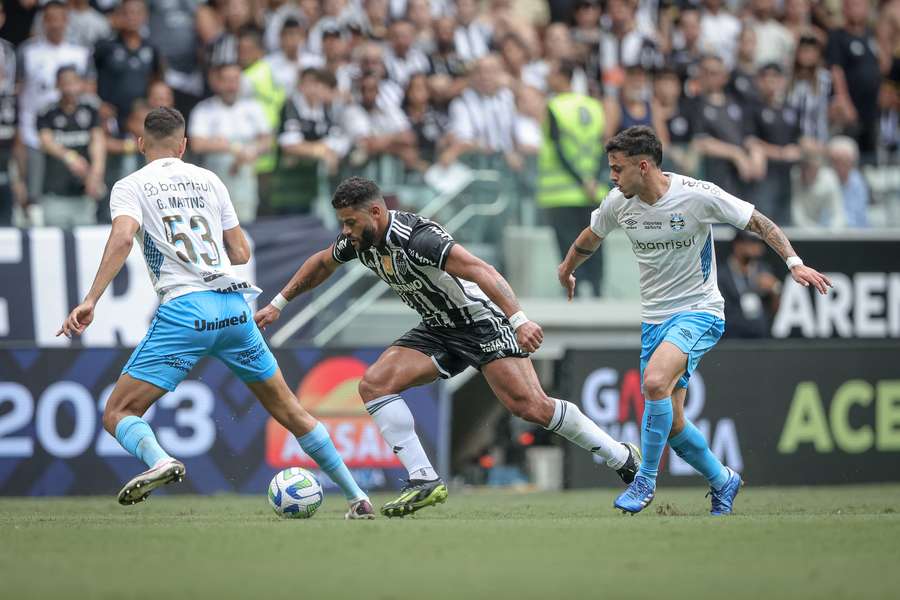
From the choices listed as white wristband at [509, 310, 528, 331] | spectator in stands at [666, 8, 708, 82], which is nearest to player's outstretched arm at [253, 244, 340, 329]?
white wristband at [509, 310, 528, 331]

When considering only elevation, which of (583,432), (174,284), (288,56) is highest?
(288,56)

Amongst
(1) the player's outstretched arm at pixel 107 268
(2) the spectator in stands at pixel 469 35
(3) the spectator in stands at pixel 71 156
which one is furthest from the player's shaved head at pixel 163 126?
(2) the spectator in stands at pixel 469 35

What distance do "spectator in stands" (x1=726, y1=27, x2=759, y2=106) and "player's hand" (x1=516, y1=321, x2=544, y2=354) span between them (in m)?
9.06

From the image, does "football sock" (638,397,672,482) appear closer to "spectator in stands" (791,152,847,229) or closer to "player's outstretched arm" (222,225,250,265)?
"player's outstretched arm" (222,225,250,265)

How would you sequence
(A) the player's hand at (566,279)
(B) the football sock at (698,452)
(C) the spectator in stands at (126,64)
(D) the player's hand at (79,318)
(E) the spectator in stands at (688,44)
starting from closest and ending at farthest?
(D) the player's hand at (79,318) → (B) the football sock at (698,452) → (A) the player's hand at (566,279) → (C) the spectator in stands at (126,64) → (E) the spectator in stands at (688,44)

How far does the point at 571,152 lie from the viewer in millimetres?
15844

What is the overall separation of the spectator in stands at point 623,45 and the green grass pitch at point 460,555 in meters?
8.70

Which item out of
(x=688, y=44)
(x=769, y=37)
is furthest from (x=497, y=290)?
(x=769, y=37)

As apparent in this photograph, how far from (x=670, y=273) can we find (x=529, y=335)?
1.55 m

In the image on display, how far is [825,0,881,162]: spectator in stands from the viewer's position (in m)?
18.6

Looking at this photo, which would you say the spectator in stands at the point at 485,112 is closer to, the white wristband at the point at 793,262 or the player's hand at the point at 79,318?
the white wristband at the point at 793,262

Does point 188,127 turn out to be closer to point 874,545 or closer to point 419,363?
point 419,363

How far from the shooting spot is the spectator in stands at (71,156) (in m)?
14.8

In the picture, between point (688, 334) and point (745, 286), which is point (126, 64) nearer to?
point (745, 286)
